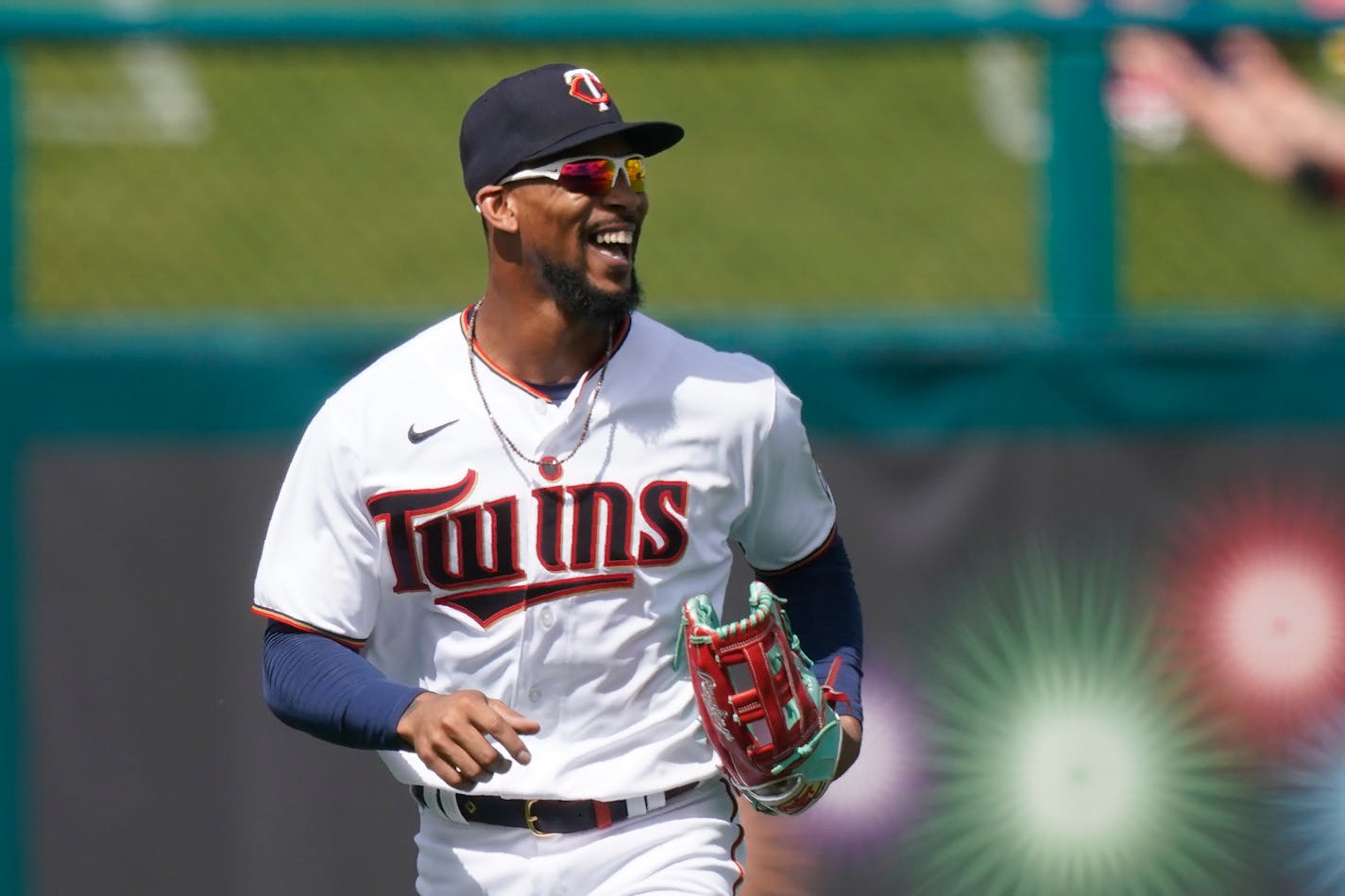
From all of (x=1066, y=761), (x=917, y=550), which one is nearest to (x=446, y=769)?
(x=917, y=550)

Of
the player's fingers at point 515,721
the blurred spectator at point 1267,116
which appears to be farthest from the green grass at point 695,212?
the player's fingers at point 515,721

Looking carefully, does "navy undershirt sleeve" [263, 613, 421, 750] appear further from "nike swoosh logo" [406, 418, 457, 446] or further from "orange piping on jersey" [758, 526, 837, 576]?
"orange piping on jersey" [758, 526, 837, 576]

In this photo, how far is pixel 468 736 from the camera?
260 centimetres

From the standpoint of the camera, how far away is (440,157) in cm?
852

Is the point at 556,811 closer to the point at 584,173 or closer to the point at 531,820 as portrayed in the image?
the point at 531,820

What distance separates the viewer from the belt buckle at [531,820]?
3059mm

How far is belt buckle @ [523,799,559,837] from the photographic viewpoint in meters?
3.06

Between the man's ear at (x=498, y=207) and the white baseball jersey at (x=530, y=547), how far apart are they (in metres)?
0.25

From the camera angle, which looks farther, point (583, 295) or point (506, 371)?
point (506, 371)

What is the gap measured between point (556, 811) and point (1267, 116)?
4.36 meters

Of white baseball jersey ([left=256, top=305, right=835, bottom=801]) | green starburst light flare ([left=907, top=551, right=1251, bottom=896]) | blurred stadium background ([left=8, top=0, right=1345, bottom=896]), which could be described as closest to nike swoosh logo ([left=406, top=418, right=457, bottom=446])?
white baseball jersey ([left=256, top=305, right=835, bottom=801])

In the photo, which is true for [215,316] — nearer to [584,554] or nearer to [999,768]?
[999,768]

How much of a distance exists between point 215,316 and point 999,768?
158 inches

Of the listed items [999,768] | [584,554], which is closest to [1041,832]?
[999,768]
